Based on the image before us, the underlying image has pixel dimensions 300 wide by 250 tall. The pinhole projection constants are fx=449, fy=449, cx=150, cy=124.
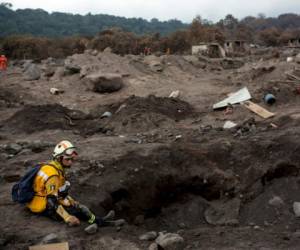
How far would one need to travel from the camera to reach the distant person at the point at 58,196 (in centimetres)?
509

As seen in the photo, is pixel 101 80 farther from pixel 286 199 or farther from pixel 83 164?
pixel 286 199

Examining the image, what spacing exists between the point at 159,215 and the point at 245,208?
4.31ft

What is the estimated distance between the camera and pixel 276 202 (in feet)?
20.9

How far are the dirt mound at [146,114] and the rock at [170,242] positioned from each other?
5436mm

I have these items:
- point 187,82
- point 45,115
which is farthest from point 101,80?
point 45,115

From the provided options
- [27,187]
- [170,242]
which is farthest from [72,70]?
[170,242]

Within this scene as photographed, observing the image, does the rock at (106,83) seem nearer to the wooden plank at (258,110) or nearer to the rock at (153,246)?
the wooden plank at (258,110)

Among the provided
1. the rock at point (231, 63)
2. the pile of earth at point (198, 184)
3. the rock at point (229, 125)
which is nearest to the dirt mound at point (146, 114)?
the rock at point (229, 125)

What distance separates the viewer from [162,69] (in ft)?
60.5

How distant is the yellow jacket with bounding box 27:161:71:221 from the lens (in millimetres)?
5088

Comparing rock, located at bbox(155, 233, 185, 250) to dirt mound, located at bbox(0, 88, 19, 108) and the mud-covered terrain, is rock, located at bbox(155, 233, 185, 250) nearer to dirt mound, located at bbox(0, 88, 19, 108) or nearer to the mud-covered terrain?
the mud-covered terrain

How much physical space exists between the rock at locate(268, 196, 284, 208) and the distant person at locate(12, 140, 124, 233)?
90.8 inches

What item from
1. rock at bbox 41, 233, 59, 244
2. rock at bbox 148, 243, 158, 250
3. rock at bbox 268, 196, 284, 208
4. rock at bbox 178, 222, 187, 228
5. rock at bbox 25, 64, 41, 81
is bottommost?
rock at bbox 178, 222, 187, 228

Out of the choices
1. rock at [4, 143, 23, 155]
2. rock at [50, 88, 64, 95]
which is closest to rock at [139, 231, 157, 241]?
rock at [4, 143, 23, 155]
